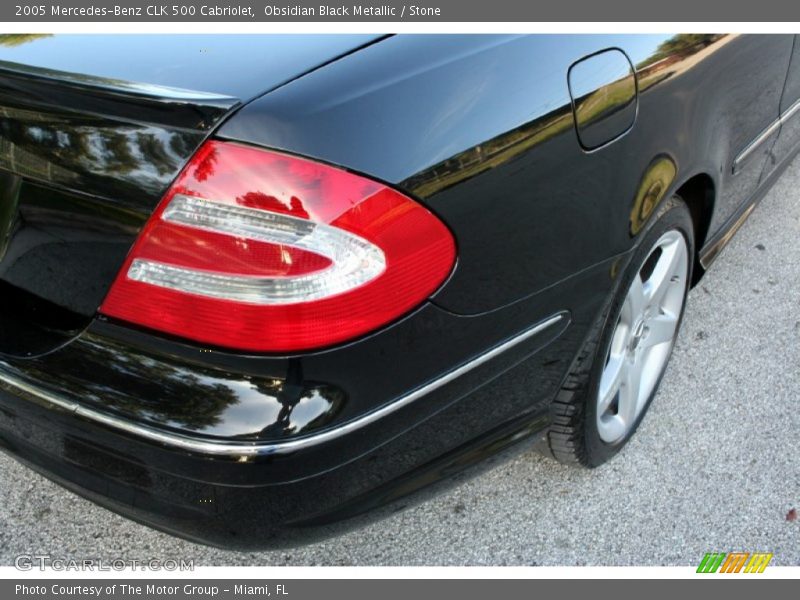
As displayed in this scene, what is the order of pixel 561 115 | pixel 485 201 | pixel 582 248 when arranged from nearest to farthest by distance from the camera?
pixel 485 201, pixel 561 115, pixel 582 248

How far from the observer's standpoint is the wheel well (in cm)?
221

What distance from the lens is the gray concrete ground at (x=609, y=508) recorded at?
1.97 m

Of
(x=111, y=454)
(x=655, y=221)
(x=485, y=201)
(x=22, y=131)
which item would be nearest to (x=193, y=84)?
(x=22, y=131)

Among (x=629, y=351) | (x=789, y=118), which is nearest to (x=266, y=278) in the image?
(x=629, y=351)

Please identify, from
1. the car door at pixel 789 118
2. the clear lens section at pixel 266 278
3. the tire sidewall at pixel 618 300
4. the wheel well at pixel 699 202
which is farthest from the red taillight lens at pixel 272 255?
the car door at pixel 789 118

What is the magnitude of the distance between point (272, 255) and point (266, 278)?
0.14 ft

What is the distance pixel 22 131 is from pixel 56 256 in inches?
9.4

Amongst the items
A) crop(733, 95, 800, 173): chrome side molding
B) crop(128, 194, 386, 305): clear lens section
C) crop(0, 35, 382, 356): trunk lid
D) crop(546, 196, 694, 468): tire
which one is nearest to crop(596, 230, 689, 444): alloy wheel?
crop(546, 196, 694, 468): tire

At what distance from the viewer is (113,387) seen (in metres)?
1.34

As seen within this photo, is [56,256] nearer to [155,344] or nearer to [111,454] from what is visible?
[155,344]

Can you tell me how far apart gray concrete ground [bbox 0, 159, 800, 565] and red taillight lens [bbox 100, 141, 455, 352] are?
0.91 metres

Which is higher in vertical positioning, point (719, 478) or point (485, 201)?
point (485, 201)

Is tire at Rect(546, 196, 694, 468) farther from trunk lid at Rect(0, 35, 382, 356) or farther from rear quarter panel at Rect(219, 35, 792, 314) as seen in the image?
trunk lid at Rect(0, 35, 382, 356)

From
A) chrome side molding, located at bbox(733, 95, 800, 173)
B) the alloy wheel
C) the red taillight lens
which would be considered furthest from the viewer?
chrome side molding, located at bbox(733, 95, 800, 173)
